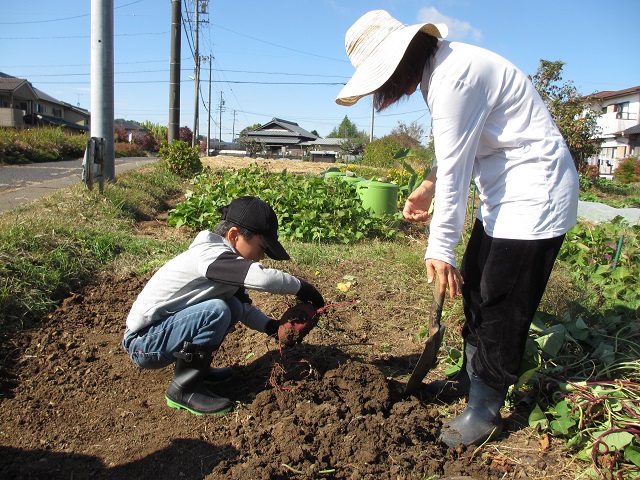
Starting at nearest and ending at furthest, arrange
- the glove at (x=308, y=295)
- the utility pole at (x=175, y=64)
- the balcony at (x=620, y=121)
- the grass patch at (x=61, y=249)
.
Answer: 1. the glove at (x=308, y=295)
2. the grass patch at (x=61, y=249)
3. the utility pole at (x=175, y=64)
4. the balcony at (x=620, y=121)

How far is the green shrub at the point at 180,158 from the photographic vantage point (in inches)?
488

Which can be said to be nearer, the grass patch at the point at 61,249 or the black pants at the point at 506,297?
the black pants at the point at 506,297

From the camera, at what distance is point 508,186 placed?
1.84m

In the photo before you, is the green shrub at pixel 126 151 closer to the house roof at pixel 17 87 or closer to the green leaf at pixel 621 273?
the house roof at pixel 17 87

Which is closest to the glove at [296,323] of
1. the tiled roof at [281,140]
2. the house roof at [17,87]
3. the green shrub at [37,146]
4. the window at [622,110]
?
the green shrub at [37,146]

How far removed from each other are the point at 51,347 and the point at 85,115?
67804 mm

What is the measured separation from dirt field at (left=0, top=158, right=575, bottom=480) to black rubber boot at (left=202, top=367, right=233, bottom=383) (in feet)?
0.18

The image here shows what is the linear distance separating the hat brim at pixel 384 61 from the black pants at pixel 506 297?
744 millimetres

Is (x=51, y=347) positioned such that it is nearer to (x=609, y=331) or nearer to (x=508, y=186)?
(x=508, y=186)

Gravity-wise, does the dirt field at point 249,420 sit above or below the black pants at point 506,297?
below

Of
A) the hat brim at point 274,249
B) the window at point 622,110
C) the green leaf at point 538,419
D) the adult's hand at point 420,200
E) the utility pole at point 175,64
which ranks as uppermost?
the window at point 622,110

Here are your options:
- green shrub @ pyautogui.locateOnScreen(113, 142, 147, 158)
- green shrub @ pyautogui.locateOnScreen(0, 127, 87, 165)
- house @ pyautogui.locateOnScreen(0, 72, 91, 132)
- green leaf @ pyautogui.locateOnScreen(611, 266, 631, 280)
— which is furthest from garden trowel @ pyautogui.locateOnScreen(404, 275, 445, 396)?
green shrub @ pyautogui.locateOnScreen(113, 142, 147, 158)

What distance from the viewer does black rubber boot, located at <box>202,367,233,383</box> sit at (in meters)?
2.44

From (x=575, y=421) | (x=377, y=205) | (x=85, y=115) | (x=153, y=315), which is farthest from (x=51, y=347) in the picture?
(x=85, y=115)
